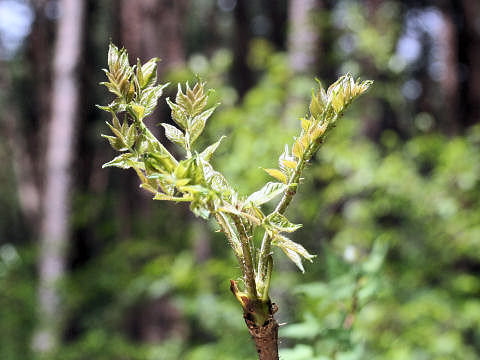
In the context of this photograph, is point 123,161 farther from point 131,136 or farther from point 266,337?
point 266,337

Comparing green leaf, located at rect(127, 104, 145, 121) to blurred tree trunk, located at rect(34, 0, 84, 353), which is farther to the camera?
blurred tree trunk, located at rect(34, 0, 84, 353)

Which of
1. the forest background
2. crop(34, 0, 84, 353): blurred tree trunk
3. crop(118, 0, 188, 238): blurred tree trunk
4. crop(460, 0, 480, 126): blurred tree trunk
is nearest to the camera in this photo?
the forest background

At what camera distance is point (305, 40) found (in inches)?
118

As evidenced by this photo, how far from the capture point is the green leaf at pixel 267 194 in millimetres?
481

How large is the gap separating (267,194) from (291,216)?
225 cm

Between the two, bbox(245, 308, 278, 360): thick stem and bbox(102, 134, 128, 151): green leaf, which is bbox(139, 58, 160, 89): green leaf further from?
bbox(245, 308, 278, 360): thick stem

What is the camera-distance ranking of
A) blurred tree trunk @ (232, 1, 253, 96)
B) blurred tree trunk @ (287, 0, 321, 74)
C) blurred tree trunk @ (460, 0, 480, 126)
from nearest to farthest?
blurred tree trunk @ (287, 0, 321, 74) < blurred tree trunk @ (460, 0, 480, 126) < blurred tree trunk @ (232, 1, 253, 96)

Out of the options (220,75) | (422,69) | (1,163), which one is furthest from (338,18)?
(1,163)

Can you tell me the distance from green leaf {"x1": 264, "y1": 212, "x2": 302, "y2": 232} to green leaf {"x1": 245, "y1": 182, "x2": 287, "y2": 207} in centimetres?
2

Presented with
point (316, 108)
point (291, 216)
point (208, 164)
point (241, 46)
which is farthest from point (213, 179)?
point (241, 46)

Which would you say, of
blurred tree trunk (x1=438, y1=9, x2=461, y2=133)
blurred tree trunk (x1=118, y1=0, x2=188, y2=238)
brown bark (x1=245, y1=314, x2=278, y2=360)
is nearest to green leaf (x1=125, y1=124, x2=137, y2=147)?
brown bark (x1=245, y1=314, x2=278, y2=360)

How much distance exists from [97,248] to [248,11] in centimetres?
1071

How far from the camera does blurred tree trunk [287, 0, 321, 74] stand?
299 centimetres

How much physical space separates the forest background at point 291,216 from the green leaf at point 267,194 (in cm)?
54
